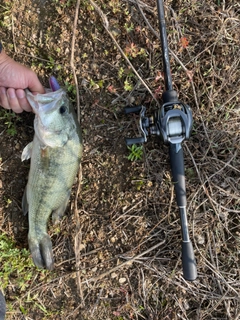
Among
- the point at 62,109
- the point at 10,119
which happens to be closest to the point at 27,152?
the point at 10,119

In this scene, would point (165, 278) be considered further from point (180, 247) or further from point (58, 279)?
point (58, 279)

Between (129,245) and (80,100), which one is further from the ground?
(80,100)

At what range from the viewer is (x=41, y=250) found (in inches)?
123

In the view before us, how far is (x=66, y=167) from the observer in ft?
9.71

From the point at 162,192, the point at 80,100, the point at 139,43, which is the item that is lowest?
the point at 162,192

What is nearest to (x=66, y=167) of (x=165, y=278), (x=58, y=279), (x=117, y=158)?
(x=117, y=158)

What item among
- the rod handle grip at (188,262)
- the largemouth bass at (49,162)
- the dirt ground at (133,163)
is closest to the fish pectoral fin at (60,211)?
the largemouth bass at (49,162)

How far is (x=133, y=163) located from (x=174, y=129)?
23.5 inches

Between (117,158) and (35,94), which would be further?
(117,158)

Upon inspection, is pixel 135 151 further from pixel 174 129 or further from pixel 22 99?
pixel 22 99

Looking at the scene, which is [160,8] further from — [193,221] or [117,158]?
[193,221]

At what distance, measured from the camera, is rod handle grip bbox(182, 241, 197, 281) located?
2.95 meters

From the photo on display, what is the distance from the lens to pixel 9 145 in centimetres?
329

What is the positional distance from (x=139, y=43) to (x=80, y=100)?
715mm
